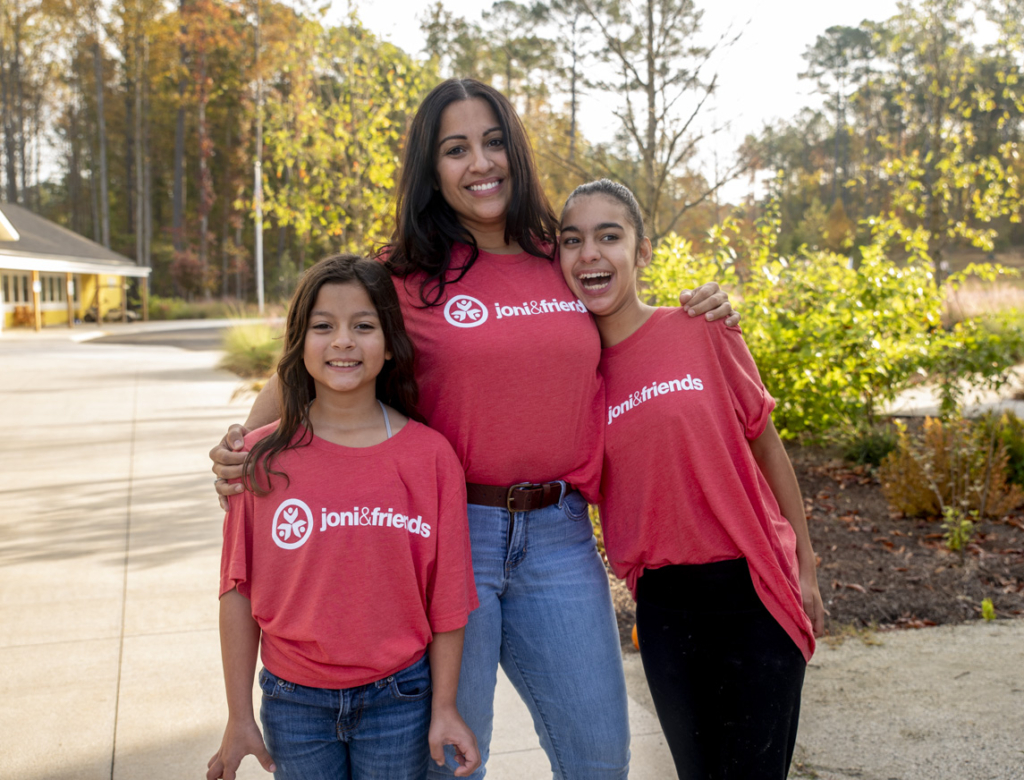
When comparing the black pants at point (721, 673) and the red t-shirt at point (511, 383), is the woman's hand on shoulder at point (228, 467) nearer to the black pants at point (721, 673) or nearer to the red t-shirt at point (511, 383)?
the red t-shirt at point (511, 383)

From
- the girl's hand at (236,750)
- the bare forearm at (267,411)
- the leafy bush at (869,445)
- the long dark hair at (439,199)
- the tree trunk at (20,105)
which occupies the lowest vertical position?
the leafy bush at (869,445)

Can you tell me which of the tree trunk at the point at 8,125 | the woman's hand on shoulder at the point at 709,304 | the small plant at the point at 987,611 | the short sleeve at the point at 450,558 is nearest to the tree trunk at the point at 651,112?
the small plant at the point at 987,611

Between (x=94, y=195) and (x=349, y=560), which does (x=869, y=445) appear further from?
(x=94, y=195)

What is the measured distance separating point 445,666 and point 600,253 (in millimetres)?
1071

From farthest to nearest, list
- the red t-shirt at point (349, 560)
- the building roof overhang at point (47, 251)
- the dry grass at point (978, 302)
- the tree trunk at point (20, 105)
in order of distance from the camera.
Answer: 1. the tree trunk at point (20, 105)
2. the building roof overhang at point (47, 251)
3. the dry grass at point (978, 302)
4. the red t-shirt at point (349, 560)

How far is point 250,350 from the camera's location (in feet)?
51.7

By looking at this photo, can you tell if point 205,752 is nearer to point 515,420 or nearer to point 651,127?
point 515,420

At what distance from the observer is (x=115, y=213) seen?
5166 cm

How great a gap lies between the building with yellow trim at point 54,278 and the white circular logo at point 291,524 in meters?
27.1

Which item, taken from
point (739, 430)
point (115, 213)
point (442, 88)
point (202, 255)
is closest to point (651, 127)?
point (442, 88)

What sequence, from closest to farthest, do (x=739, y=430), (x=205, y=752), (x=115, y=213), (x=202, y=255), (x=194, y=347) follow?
(x=739, y=430), (x=205, y=752), (x=194, y=347), (x=202, y=255), (x=115, y=213)

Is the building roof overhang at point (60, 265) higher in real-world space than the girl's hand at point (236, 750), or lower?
higher

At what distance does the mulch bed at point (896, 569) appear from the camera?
167 inches

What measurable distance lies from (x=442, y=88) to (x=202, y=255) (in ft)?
153
